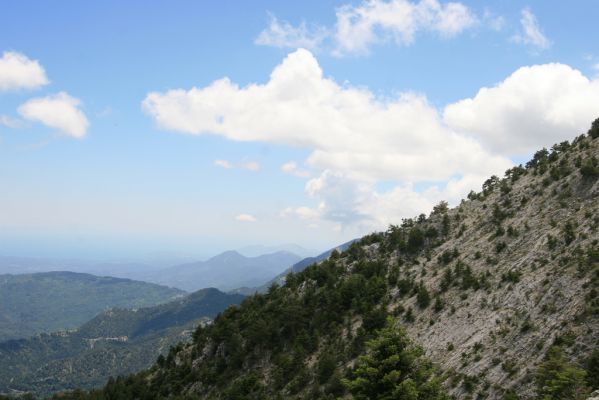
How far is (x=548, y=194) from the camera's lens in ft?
157

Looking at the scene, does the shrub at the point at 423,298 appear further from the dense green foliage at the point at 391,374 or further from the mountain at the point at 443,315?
the dense green foliage at the point at 391,374

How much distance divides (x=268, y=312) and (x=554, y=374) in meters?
53.0

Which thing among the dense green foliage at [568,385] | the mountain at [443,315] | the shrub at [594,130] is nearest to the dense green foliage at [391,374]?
the mountain at [443,315]

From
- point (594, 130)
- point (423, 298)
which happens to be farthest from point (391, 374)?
point (594, 130)

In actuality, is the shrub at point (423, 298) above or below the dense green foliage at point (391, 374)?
above

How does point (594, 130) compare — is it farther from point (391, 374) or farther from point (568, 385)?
point (391, 374)

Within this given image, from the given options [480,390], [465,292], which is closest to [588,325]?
[480,390]

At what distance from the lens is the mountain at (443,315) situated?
24703 mm

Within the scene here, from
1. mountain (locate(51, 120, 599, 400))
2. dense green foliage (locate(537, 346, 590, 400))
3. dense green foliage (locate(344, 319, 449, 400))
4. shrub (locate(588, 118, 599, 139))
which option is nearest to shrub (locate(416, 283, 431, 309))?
mountain (locate(51, 120, 599, 400))

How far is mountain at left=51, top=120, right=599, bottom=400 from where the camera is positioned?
24703 millimetres

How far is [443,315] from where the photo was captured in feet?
135

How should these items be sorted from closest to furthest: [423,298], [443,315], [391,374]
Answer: [391,374], [443,315], [423,298]

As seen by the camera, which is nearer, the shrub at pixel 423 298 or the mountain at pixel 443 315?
the mountain at pixel 443 315

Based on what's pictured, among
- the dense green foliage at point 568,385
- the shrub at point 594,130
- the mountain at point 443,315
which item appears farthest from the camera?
the shrub at point 594,130
